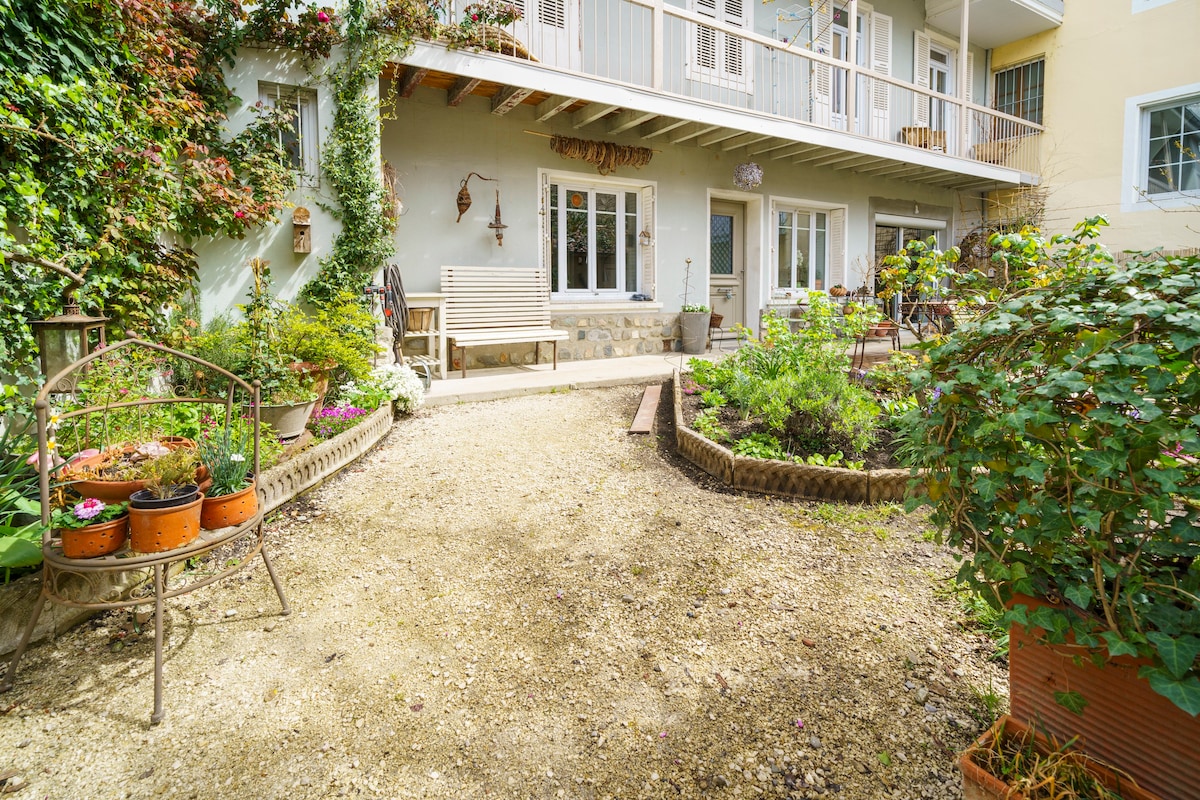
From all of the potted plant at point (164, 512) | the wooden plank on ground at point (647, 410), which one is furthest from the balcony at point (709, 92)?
the potted plant at point (164, 512)

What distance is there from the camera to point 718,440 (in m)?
4.34

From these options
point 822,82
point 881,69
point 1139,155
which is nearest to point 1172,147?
point 1139,155

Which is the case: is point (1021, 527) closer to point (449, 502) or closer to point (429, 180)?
point (449, 502)

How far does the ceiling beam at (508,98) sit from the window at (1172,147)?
35.5 ft

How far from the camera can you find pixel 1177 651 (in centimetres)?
120

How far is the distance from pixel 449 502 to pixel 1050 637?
2.97 meters

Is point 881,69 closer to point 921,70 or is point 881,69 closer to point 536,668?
point 921,70

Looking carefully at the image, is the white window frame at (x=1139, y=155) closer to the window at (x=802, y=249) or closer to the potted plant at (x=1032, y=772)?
the window at (x=802, y=249)

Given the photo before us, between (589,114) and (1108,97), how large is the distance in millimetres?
9790

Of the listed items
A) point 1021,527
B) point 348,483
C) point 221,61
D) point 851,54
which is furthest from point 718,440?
point 851,54

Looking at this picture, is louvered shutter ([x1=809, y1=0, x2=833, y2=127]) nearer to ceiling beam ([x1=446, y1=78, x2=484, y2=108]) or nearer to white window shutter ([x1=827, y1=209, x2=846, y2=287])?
white window shutter ([x1=827, y1=209, x2=846, y2=287])

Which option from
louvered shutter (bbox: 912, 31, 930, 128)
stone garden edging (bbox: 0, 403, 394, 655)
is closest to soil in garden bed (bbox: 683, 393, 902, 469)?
stone garden edging (bbox: 0, 403, 394, 655)

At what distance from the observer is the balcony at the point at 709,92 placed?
6.94 metres

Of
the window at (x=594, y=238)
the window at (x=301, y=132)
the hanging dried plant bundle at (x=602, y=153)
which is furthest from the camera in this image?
the window at (x=594, y=238)
